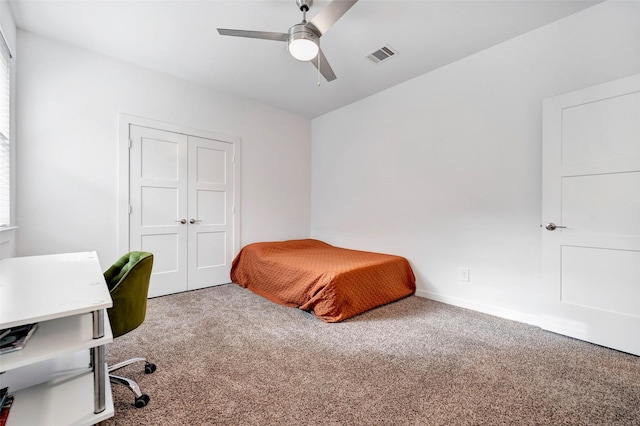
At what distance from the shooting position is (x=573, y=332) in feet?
7.07

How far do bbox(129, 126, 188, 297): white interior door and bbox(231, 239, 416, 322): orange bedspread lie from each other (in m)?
0.79

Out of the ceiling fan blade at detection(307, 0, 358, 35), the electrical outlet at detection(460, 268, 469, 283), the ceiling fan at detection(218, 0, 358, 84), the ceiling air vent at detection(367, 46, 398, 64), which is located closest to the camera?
the ceiling fan blade at detection(307, 0, 358, 35)

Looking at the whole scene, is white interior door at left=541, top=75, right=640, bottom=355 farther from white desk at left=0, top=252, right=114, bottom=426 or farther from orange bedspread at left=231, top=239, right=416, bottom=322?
white desk at left=0, top=252, right=114, bottom=426

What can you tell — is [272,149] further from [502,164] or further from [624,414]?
[624,414]

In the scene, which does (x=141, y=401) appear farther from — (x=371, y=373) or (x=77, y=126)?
(x=77, y=126)

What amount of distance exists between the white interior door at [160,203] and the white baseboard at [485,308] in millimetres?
3025

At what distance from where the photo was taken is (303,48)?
1.93 m

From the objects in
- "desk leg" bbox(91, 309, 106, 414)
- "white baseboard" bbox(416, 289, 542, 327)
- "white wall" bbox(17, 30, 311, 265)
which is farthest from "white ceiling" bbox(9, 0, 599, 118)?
"white baseboard" bbox(416, 289, 542, 327)

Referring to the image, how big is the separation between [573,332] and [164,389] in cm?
299

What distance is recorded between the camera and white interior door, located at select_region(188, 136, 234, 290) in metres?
3.47

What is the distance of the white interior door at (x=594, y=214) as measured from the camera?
1938 millimetres

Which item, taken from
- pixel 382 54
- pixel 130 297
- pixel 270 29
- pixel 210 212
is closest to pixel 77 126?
pixel 210 212

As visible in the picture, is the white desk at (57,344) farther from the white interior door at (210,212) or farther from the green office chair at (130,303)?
the white interior door at (210,212)

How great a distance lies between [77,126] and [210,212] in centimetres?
159
